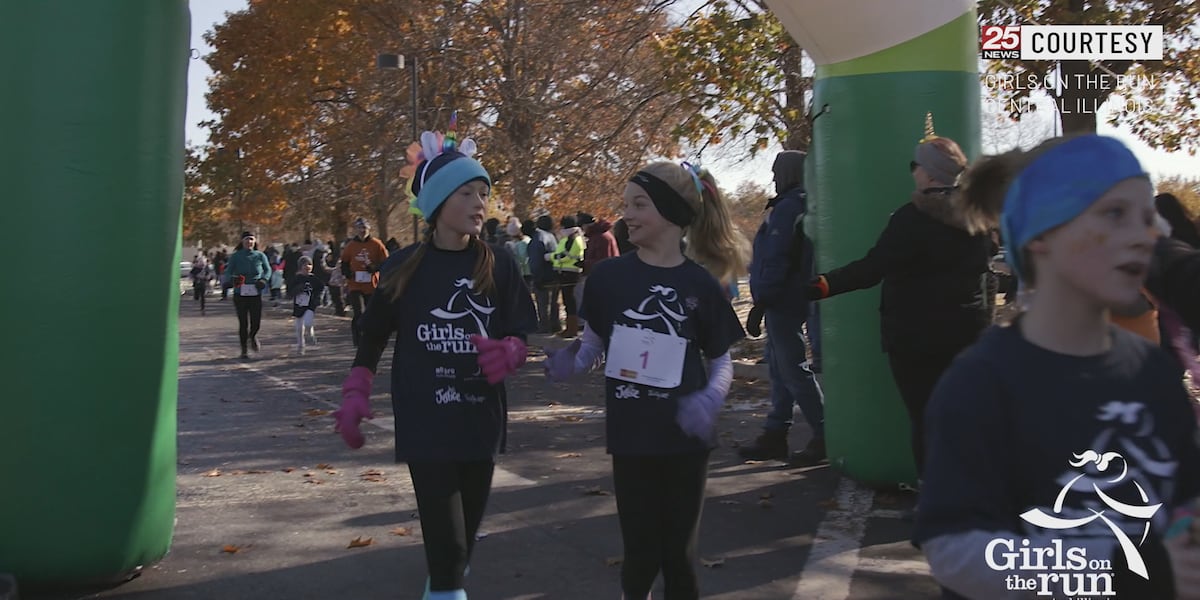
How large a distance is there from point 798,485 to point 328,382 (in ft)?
26.5

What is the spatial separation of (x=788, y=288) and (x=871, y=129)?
1.44m

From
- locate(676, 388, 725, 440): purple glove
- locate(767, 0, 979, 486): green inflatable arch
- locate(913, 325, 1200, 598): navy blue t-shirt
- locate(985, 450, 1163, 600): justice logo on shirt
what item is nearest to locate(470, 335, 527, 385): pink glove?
locate(676, 388, 725, 440): purple glove

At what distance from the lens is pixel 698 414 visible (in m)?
4.20

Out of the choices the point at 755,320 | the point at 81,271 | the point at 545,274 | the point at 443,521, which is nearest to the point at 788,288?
the point at 755,320

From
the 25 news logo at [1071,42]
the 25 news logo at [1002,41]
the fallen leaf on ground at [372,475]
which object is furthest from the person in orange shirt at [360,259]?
the fallen leaf on ground at [372,475]

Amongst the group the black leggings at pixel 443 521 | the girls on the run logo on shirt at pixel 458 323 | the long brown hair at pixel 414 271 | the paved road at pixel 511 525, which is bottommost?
the paved road at pixel 511 525

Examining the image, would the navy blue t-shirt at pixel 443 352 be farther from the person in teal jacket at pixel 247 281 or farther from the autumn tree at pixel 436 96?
the autumn tree at pixel 436 96

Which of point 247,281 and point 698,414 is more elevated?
point 247,281

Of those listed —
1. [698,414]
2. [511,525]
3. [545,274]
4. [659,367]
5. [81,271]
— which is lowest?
[511,525]

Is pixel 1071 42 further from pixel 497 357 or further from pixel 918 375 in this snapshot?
pixel 497 357

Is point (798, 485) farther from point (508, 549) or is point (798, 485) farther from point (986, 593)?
point (986, 593)

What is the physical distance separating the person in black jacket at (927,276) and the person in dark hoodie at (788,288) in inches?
70.2

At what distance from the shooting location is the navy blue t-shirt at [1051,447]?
6.97 feet

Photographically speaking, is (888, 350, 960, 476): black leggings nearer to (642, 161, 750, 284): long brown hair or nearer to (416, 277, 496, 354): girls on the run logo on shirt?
(642, 161, 750, 284): long brown hair
